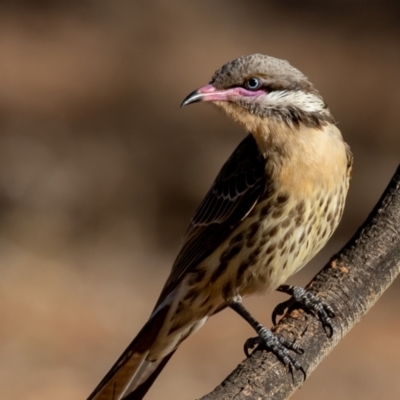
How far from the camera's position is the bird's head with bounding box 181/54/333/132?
4.99 meters

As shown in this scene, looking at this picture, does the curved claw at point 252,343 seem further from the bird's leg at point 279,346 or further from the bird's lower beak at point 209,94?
the bird's lower beak at point 209,94

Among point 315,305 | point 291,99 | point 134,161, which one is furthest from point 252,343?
point 134,161

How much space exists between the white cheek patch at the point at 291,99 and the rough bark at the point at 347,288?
0.51m

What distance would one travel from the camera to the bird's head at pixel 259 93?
16.4ft

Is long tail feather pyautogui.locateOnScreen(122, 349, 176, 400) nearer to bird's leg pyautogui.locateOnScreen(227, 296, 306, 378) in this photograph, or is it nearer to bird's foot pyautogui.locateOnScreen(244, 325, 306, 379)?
bird's leg pyautogui.locateOnScreen(227, 296, 306, 378)

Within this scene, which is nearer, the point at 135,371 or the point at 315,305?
the point at 315,305

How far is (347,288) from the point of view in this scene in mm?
4836

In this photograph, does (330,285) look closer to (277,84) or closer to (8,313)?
(277,84)

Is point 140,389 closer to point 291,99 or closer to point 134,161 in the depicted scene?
point 291,99

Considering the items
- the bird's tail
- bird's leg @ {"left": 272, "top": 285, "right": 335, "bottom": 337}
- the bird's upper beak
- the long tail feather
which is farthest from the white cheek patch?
the long tail feather

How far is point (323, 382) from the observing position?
898cm

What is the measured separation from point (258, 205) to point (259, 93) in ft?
1.68

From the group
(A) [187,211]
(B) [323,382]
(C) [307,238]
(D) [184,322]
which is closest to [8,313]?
(A) [187,211]

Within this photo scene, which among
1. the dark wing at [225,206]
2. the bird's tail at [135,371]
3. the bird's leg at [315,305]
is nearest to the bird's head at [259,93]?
the dark wing at [225,206]
